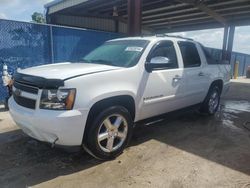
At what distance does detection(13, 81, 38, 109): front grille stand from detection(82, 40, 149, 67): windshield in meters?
1.32

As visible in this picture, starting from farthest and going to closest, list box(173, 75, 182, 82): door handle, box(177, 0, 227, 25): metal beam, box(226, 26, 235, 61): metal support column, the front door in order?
1. box(226, 26, 235, 61): metal support column
2. box(177, 0, 227, 25): metal beam
3. box(173, 75, 182, 82): door handle
4. the front door

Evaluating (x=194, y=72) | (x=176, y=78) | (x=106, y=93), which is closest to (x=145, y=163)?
(x=106, y=93)

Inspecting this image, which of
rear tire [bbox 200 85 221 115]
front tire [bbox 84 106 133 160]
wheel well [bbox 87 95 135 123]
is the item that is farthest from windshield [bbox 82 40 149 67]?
rear tire [bbox 200 85 221 115]

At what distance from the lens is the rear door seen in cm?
535

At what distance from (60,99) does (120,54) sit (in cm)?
164

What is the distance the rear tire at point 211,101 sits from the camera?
641cm

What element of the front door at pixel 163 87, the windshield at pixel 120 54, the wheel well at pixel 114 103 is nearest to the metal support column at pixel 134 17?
the windshield at pixel 120 54

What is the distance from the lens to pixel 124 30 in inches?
801

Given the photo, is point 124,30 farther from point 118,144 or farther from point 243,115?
point 118,144

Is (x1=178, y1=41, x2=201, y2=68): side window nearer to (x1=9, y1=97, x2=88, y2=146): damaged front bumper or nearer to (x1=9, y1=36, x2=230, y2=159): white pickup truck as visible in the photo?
(x1=9, y1=36, x2=230, y2=159): white pickup truck

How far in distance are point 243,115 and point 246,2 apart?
822cm

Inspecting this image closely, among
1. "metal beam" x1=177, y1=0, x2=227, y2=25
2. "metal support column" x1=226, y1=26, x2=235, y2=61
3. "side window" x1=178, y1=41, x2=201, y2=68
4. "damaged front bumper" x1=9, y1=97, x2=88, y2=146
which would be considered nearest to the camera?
"damaged front bumper" x1=9, y1=97, x2=88, y2=146

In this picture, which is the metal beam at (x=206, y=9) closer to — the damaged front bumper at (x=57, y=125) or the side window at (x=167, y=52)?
the side window at (x=167, y=52)

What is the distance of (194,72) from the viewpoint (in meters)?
5.52
